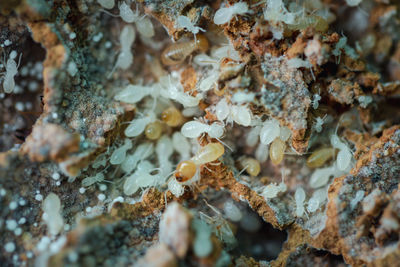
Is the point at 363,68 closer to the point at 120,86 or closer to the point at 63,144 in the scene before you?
the point at 120,86

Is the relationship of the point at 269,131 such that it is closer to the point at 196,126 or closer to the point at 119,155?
the point at 196,126

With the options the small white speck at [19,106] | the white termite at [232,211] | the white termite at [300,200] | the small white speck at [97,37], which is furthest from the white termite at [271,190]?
the small white speck at [19,106]

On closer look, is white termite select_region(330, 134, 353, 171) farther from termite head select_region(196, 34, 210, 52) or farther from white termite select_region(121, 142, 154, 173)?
white termite select_region(121, 142, 154, 173)

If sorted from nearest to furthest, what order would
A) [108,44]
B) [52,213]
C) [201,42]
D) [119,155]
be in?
1. [52,213]
2. [119,155]
3. [201,42]
4. [108,44]

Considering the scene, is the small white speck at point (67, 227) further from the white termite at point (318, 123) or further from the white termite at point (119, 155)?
the white termite at point (318, 123)

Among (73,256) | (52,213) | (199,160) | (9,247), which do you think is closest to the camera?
(73,256)

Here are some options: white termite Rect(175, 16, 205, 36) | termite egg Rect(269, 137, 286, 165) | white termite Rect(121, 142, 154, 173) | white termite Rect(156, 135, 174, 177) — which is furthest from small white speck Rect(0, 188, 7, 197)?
termite egg Rect(269, 137, 286, 165)

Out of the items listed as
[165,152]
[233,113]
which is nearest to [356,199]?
[233,113]
